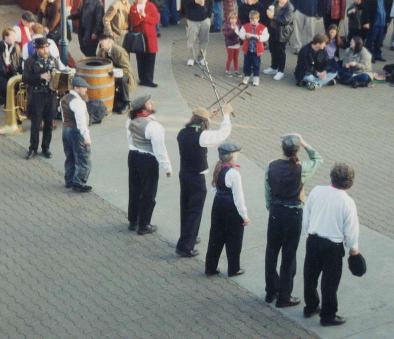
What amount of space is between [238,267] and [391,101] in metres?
7.70

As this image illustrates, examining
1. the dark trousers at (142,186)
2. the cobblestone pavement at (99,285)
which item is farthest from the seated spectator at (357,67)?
the dark trousers at (142,186)

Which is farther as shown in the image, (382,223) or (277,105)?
(277,105)

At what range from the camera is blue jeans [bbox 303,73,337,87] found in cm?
1900

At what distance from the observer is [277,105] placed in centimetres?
1811

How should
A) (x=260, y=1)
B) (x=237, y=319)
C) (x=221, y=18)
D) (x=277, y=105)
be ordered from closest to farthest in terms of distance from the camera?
(x=237, y=319) < (x=277, y=105) < (x=260, y=1) < (x=221, y=18)

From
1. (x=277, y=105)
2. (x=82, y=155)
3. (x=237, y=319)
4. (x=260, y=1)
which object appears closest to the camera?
(x=237, y=319)

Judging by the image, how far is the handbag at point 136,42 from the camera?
18.4 metres

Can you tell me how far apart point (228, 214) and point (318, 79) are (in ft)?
26.6

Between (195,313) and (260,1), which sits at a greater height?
(260,1)

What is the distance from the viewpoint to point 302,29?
20.9 metres

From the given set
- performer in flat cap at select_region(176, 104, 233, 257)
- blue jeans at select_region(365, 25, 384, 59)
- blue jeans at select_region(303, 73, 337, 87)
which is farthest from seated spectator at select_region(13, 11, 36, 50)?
blue jeans at select_region(365, 25, 384, 59)

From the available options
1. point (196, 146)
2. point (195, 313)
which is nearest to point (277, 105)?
point (196, 146)

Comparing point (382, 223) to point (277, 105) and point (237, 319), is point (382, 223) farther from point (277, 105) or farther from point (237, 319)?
point (277, 105)

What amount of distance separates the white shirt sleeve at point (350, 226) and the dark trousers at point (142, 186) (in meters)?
3.17
